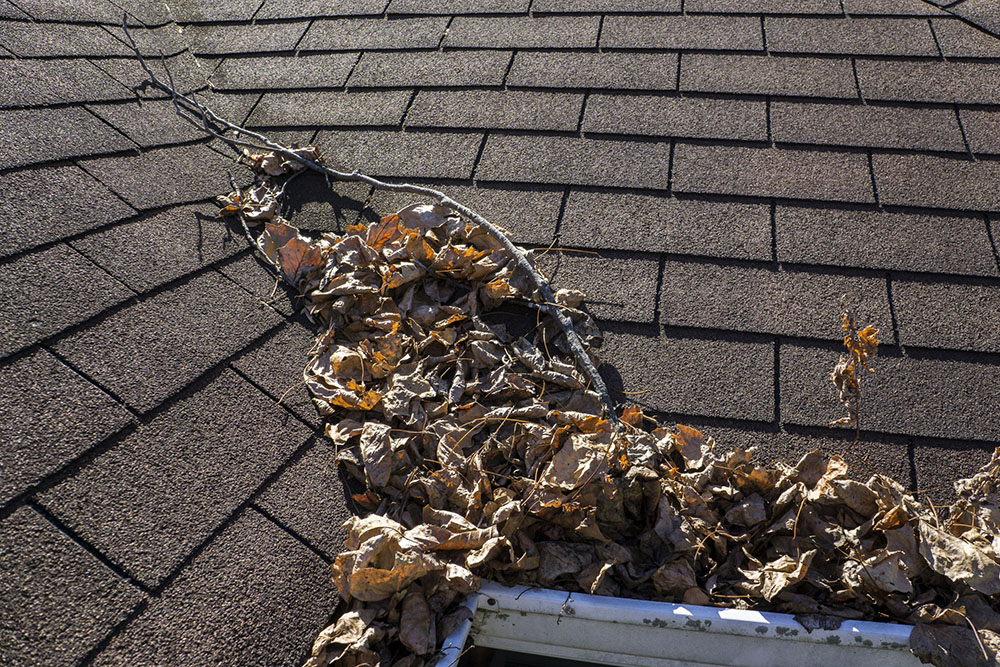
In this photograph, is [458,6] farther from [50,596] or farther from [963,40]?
[50,596]

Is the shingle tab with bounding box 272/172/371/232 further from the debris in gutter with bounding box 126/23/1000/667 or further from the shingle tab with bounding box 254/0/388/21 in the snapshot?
the shingle tab with bounding box 254/0/388/21

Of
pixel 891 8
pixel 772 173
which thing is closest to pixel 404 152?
pixel 772 173

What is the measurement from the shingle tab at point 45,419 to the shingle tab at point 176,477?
50 millimetres

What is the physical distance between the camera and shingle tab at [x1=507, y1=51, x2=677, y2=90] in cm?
282

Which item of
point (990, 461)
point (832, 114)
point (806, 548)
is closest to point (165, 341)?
point (806, 548)

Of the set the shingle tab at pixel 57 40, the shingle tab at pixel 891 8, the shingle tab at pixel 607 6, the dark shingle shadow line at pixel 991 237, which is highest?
the shingle tab at pixel 57 40

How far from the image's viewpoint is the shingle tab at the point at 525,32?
305cm

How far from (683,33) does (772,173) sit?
2.87ft

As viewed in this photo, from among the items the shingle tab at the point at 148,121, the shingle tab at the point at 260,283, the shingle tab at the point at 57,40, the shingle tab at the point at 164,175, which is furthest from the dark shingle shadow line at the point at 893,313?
the shingle tab at the point at 57,40

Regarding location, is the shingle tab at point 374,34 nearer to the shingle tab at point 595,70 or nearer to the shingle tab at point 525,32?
the shingle tab at point 525,32

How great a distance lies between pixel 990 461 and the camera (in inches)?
71.6

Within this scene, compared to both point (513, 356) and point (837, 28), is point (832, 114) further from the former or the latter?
point (513, 356)

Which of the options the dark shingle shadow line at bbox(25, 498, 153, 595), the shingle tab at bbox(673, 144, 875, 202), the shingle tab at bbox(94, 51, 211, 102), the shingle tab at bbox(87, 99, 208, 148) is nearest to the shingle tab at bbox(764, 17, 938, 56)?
the shingle tab at bbox(673, 144, 875, 202)

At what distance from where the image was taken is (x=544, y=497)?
5.84ft
